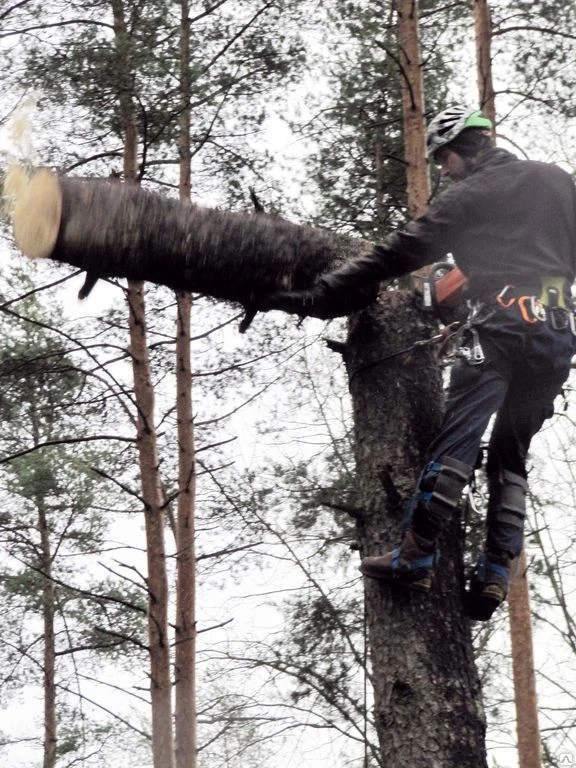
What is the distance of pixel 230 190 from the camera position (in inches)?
413

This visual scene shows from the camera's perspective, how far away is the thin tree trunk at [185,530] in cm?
1009

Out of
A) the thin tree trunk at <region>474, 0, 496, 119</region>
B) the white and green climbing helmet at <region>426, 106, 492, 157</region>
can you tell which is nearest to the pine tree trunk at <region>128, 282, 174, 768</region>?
the thin tree trunk at <region>474, 0, 496, 119</region>

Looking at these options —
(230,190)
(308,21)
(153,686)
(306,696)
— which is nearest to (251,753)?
(306,696)

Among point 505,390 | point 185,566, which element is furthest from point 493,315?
point 185,566

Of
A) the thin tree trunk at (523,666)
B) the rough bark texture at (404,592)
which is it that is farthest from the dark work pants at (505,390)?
the thin tree trunk at (523,666)

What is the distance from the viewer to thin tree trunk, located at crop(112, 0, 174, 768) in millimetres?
9789

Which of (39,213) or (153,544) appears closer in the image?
(39,213)

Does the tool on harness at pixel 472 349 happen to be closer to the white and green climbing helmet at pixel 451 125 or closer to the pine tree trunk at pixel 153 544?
the white and green climbing helmet at pixel 451 125

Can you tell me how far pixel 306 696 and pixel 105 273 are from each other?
8467 mm

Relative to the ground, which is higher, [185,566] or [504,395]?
[185,566]

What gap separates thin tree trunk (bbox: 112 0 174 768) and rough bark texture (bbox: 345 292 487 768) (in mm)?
6033

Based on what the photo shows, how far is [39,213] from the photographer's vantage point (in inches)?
132

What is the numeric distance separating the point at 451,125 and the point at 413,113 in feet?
14.6

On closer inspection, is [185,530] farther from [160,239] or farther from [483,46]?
[160,239]
